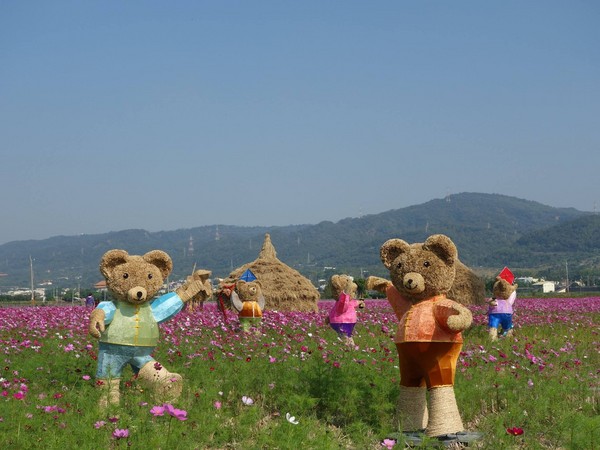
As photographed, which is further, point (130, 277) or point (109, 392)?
point (130, 277)

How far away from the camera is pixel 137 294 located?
659cm

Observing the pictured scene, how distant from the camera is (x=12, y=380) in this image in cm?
720

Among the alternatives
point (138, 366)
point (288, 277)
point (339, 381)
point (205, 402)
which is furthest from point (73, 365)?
point (288, 277)

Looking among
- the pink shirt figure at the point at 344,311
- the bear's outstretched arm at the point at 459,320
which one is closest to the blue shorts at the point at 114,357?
the bear's outstretched arm at the point at 459,320

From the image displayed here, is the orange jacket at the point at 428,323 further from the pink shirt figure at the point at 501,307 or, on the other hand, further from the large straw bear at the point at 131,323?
the pink shirt figure at the point at 501,307

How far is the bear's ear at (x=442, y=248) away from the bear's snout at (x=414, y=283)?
0.85 ft

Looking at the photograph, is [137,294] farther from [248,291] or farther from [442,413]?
[248,291]

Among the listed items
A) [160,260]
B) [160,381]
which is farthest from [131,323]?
[160,260]

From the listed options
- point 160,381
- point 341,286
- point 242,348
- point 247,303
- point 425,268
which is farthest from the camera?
point 247,303

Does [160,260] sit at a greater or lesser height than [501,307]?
greater

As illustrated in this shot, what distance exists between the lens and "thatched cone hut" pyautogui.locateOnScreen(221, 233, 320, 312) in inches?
806

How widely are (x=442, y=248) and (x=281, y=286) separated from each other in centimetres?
1514

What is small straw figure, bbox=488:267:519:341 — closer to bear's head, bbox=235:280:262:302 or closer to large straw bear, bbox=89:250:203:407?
bear's head, bbox=235:280:262:302

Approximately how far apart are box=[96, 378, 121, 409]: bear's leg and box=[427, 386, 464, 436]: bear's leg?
242 centimetres
